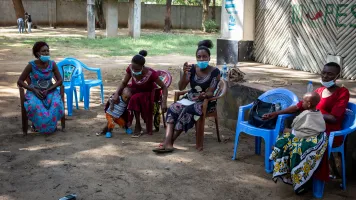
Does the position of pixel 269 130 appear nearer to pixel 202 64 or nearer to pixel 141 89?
pixel 202 64

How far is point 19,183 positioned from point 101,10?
89.5 ft

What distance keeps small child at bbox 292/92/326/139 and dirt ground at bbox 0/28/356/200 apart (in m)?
0.61

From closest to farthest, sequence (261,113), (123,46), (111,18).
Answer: (261,113) → (123,46) → (111,18)

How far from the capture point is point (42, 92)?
18.8ft

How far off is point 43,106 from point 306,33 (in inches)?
213

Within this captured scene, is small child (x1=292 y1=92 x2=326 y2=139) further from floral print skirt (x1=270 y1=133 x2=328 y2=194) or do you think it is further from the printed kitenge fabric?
the printed kitenge fabric

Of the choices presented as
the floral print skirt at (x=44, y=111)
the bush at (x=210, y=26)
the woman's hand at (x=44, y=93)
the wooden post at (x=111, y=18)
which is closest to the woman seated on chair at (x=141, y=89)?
the floral print skirt at (x=44, y=111)

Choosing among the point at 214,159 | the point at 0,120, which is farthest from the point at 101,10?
the point at 214,159

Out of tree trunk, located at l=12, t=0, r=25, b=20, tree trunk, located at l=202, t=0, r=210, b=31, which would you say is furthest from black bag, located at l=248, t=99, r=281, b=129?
tree trunk, located at l=202, t=0, r=210, b=31

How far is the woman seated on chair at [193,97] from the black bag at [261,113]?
0.67 m

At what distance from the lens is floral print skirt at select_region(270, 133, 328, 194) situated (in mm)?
3787

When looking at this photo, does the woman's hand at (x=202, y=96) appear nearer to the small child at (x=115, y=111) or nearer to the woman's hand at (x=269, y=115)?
the woman's hand at (x=269, y=115)

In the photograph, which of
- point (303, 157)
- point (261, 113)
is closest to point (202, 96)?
point (261, 113)

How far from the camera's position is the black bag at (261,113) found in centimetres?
454
